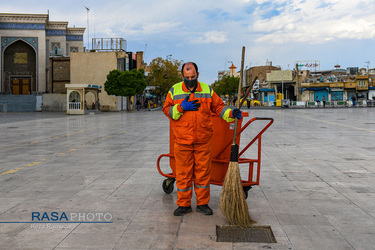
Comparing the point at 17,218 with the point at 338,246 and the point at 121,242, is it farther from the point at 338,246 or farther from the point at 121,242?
the point at 338,246

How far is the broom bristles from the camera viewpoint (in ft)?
12.3

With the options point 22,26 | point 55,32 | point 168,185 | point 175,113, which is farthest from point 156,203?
point 55,32

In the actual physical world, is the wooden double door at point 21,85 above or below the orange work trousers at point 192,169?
above

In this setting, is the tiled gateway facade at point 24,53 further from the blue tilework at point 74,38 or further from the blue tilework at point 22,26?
the blue tilework at point 74,38

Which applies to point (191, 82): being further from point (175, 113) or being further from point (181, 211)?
point (181, 211)

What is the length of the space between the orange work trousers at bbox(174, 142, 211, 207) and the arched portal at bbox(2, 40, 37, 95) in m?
43.4

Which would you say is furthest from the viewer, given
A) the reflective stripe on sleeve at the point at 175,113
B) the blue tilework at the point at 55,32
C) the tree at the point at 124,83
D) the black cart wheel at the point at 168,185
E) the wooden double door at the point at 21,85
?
the blue tilework at the point at 55,32

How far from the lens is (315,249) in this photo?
3125mm

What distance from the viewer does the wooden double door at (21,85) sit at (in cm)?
4391

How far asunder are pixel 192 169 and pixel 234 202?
25.9 inches

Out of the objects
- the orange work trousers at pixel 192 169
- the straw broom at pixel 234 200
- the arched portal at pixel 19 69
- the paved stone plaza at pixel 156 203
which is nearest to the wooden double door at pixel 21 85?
the arched portal at pixel 19 69

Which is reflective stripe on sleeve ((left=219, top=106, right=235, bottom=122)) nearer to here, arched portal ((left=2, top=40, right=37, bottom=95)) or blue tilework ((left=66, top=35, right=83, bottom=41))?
arched portal ((left=2, top=40, right=37, bottom=95))

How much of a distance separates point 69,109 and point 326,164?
29023 mm

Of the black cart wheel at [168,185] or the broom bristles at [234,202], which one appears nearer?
the broom bristles at [234,202]
